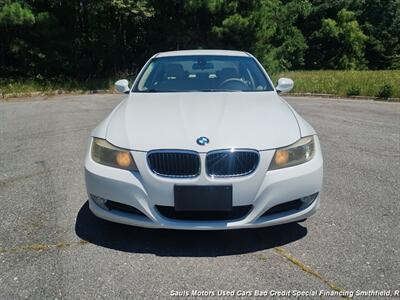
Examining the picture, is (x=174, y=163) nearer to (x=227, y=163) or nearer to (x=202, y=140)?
(x=202, y=140)

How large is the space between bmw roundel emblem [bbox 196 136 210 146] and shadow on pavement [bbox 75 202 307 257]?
832 millimetres

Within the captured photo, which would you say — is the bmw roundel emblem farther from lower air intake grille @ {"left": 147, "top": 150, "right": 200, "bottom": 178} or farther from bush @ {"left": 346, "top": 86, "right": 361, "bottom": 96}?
bush @ {"left": 346, "top": 86, "right": 361, "bottom": 96}

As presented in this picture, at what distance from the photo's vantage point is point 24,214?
3691 mm

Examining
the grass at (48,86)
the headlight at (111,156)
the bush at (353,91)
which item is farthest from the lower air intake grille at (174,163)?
the grass at (48,86)

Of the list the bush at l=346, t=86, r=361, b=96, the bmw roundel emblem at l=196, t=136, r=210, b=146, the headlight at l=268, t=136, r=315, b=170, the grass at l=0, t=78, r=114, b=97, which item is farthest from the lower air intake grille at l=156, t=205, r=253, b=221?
the grass at l=0, t=78, r=114, b=97

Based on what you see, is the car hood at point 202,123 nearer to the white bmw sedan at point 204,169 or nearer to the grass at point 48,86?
the white bmw sedan at point 204,169

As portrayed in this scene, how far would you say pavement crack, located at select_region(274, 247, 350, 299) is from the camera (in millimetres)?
2609

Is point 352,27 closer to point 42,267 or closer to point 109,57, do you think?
point 109,57

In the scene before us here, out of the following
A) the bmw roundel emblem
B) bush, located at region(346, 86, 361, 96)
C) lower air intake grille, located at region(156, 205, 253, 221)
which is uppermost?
the bmw roundel emblem

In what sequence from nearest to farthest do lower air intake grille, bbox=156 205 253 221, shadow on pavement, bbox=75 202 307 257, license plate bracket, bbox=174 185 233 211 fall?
license plate bracket, bbox=174 185 233 211
lower air intake grille, bbox=156 205 253 221
shadow on pavement, bbox=75 202 307 257

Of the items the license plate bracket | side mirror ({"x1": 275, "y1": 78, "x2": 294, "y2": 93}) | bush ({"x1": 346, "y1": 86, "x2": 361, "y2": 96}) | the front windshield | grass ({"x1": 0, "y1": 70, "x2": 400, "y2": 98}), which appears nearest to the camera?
the license plate bracket

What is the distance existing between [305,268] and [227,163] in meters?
0.92

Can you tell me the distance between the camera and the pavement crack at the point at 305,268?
2.61m

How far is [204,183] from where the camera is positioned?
8.98 ft
